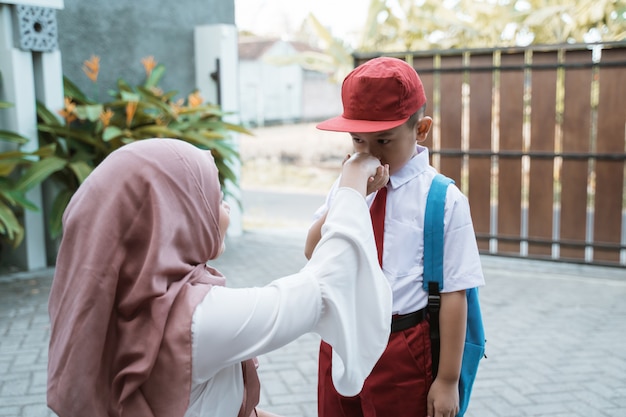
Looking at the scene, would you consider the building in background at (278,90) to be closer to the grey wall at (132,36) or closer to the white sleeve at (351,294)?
the grey wall at (132,36)

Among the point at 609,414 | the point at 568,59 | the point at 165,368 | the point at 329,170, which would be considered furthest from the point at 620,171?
the point at 329,170

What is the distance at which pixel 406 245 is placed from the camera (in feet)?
6.41

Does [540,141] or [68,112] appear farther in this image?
[540,141]

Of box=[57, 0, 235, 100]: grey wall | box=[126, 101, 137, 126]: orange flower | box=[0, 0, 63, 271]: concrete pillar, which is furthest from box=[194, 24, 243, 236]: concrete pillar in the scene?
box=[0, 0, 63, 271]: concrete pillar

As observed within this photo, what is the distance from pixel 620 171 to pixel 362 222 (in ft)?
18.6

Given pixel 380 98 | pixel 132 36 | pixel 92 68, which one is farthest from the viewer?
pixel 132 36

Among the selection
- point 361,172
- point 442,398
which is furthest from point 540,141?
point 361,172

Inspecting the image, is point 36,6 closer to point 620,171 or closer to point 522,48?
point 522,48

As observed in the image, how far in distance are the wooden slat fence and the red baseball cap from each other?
Answer: 5.20 meters

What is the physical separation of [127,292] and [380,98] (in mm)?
875

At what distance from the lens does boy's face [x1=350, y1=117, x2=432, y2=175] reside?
6.23ft

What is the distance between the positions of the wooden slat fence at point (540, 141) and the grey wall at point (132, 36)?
2368 millimetres

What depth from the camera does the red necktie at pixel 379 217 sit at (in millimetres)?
1992

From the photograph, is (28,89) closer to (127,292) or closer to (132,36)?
(132,36)
